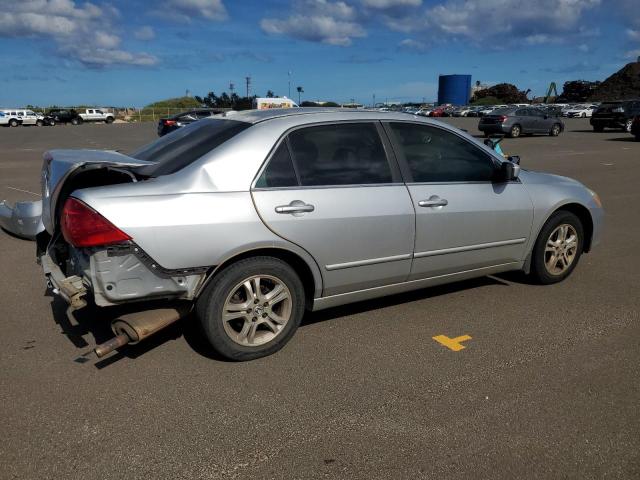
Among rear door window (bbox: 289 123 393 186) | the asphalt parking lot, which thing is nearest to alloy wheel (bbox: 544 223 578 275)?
the asphalt parking lot

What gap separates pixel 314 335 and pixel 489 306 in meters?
1.57

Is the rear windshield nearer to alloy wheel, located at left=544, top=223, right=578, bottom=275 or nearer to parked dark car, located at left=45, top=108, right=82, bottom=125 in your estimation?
alloy wheel, located at left=544, top=223, right=578, bottom=275

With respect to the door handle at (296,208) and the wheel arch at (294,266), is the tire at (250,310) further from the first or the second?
the door handle at (296,208)

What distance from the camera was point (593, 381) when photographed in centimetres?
336

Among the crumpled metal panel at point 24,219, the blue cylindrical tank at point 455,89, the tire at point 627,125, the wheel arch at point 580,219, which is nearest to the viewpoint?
the crumpled metal panel at point 24,219

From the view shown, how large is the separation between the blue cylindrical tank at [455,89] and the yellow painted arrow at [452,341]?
115 meters

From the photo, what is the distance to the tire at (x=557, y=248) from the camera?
4883 mm

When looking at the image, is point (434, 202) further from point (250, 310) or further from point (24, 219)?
point (24, 219)

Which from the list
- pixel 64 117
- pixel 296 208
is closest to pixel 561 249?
pixel 296 208

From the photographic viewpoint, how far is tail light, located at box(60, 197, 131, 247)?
3.10 meters

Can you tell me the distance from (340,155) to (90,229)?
1.72 meters

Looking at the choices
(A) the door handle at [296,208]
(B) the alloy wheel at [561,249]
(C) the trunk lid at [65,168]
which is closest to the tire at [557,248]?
(B) the alloy wheel at [561,249]

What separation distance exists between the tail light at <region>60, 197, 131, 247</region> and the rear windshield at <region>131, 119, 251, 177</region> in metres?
0.52

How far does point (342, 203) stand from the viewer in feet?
12.3
